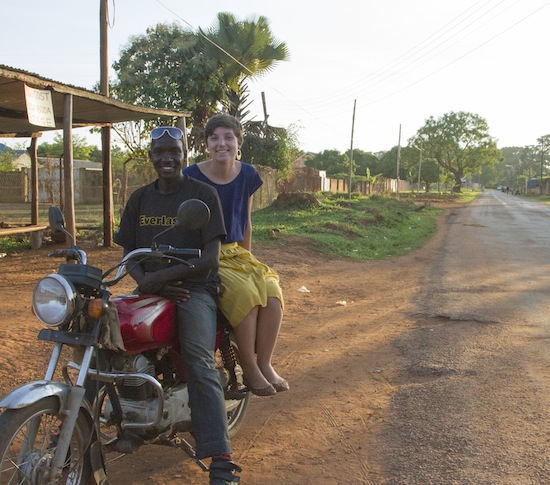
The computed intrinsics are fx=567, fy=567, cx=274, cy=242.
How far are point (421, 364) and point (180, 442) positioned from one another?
2578mm

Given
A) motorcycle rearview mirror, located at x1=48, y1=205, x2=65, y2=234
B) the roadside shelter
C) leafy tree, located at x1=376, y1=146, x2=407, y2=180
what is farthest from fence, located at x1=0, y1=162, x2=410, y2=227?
leafy tree, located at x1=376, y1=146, x2=407, y2=180

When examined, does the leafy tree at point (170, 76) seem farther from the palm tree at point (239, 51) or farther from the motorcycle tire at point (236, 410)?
the motorcycle tire at point (236, 410)

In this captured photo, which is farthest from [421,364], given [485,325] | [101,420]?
[101,420]

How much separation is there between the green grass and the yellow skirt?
872 cm

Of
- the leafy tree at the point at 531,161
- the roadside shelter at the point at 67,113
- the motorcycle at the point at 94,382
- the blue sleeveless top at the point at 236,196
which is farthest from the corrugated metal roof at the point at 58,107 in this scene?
the leafy tree at the point at 531,161

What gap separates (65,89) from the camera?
8.30 meters

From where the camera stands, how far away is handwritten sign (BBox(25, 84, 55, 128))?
7.45 meters

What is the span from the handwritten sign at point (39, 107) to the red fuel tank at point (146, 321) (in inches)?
222

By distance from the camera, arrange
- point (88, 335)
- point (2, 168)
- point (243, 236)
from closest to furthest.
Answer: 1. point (88, 335)
2. point (243, 236)
3. point (2, 168)

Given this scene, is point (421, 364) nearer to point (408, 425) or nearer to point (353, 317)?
point (408, 425)

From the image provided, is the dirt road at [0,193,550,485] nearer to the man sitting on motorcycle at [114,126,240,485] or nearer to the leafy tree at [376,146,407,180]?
the man sitting on motorcycle at [114,126,240,485]

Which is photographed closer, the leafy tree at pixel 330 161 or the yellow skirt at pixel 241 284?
the yellow skirt at pixel 241 284

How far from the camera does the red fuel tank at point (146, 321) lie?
256 cm

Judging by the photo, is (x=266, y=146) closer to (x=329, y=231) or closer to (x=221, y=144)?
(x=329, y=231)
